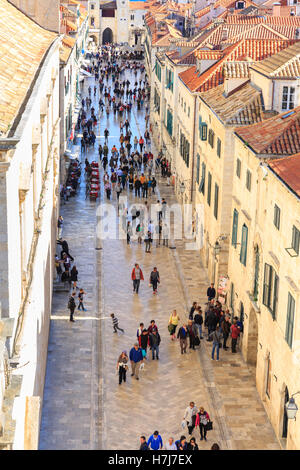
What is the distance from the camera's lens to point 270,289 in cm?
2478

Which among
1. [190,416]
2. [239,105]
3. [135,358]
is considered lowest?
[190,416]

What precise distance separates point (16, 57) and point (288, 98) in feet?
42.3

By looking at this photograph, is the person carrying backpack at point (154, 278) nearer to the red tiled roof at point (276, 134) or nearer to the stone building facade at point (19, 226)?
the red tiled roof at point (276, 134)

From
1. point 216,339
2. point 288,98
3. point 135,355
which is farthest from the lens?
point 288,98

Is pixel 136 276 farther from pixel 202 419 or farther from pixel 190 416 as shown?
pixel 202 419

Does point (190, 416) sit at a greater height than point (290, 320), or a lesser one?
lesser

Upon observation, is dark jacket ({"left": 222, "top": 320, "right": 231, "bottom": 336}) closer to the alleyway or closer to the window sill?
the alleyway

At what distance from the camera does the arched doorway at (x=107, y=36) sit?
163 meters

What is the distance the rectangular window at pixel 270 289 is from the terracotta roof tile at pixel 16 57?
9.05 meters

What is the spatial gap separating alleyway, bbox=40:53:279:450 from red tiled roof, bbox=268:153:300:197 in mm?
7455

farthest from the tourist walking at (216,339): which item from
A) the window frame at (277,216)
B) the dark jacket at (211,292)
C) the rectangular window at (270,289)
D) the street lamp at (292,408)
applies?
the street lamp at (292,408)

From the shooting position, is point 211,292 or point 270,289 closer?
point 270,289

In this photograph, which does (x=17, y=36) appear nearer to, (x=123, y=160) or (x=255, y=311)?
(x=255, y=311)

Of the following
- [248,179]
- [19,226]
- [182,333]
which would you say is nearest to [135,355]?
[182,333]
